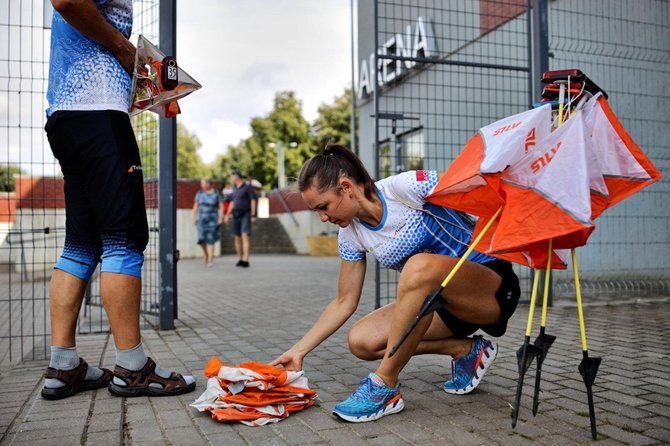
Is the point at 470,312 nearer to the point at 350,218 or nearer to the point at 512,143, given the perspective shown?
the point at 350,218

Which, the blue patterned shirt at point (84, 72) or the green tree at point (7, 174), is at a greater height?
the blue patterned shirt at point (84, 72)

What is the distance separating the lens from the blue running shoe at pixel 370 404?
2562 mm

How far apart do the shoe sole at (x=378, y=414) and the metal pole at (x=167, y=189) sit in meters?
2.73

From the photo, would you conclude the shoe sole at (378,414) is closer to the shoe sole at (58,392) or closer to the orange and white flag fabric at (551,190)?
the orange and white flag fabric at (551,190)

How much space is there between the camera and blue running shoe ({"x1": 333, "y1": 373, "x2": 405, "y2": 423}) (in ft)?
8.41

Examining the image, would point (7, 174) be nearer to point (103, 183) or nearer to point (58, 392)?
point (103, 183)

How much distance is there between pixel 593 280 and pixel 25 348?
5616 millimetres

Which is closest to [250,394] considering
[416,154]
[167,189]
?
[167,189]

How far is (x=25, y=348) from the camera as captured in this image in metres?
4.71

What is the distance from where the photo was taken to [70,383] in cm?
302

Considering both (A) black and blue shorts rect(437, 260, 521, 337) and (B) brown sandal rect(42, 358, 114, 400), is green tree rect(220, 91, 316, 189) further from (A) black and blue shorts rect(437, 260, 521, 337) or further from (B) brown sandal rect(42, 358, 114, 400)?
(A) black and blue shorts rect(437, 260, 521, 337)

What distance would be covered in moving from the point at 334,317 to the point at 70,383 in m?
1.30

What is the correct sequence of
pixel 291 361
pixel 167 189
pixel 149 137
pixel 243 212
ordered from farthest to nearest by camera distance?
pixel 243 212 < pixel 149 137 < pixel 167 189 < pixel 291 361

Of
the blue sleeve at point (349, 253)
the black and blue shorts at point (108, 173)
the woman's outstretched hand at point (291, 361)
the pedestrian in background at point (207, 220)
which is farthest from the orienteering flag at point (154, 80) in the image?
the pedestrian in background at point (207, 220)
